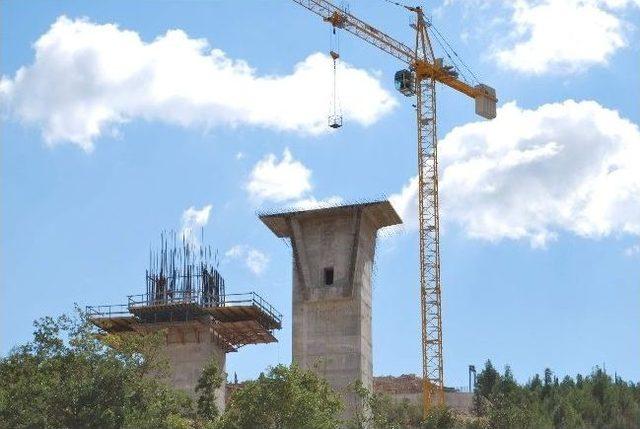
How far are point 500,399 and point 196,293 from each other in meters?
27.3

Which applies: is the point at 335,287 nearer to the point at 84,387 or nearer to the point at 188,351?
the point at 188,351

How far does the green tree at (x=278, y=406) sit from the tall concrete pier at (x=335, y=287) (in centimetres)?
1604

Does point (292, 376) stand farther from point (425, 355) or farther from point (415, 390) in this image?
point (415, 390)

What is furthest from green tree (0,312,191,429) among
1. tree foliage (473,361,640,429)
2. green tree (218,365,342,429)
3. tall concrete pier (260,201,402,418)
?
tree foliage (473,361,640,429)

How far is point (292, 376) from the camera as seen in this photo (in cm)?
4375

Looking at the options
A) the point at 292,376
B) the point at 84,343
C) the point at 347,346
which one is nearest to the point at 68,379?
the point at 84,343

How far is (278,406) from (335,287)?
20845 mm

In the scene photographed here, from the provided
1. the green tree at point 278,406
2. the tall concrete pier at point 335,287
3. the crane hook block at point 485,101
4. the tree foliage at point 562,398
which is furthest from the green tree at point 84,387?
the crane hook block at point 485,101

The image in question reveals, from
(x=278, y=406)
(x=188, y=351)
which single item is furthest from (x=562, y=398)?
(x=278, y=406)

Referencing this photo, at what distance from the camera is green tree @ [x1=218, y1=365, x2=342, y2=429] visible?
42875mm

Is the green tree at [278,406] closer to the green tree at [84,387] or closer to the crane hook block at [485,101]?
the green tree at [84,387]

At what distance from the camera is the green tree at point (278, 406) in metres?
42.9

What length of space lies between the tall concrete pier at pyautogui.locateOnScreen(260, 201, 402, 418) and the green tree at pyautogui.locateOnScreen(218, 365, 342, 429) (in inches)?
631

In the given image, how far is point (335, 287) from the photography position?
63719 millimetres
